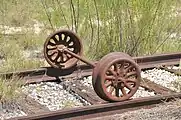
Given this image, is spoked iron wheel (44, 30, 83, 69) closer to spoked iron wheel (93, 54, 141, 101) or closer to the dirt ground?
spoked iron wheel (93, 54, 141, 101)

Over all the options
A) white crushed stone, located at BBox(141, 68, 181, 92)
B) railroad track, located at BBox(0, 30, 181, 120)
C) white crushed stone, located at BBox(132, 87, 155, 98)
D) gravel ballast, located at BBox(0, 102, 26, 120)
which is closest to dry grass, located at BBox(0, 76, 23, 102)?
gravel ballast, located at BBox(0, 102, 26, 120)

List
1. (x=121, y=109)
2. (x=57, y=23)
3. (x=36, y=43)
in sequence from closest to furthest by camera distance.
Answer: (x=121, y=109), (x=36, y=43), (x=57, y=23)

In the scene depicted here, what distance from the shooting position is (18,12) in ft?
43.9

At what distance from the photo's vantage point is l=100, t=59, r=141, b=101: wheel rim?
6.48 metres

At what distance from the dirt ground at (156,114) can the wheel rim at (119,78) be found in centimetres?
30

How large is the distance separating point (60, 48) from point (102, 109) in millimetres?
1865

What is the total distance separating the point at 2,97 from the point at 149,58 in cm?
280

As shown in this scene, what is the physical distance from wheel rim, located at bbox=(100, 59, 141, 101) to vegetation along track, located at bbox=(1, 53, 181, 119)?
14cm

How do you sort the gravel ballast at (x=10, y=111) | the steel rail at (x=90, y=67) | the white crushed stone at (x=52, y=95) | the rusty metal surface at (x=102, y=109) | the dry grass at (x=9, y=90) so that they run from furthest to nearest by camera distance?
the steel rail at (x=90, y=67) < the white crushed stone at (x=52, y=95) < the dry grass at (x=9, y=90) < the gravel ballast at (x=10, y=111) < the rusty metal surface at (x=102, y=109)

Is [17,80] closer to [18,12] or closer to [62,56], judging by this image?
[62,56]

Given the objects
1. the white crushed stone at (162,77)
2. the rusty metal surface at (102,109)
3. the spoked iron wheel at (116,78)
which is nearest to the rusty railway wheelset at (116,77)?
the spoked iron wheel at (116,78)

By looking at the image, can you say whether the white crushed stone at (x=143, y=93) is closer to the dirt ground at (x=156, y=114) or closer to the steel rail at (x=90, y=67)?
the dirt ground at (x=156, y=114)

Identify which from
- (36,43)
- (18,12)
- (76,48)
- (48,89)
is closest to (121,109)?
(48,89)

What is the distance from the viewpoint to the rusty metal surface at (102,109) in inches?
233
